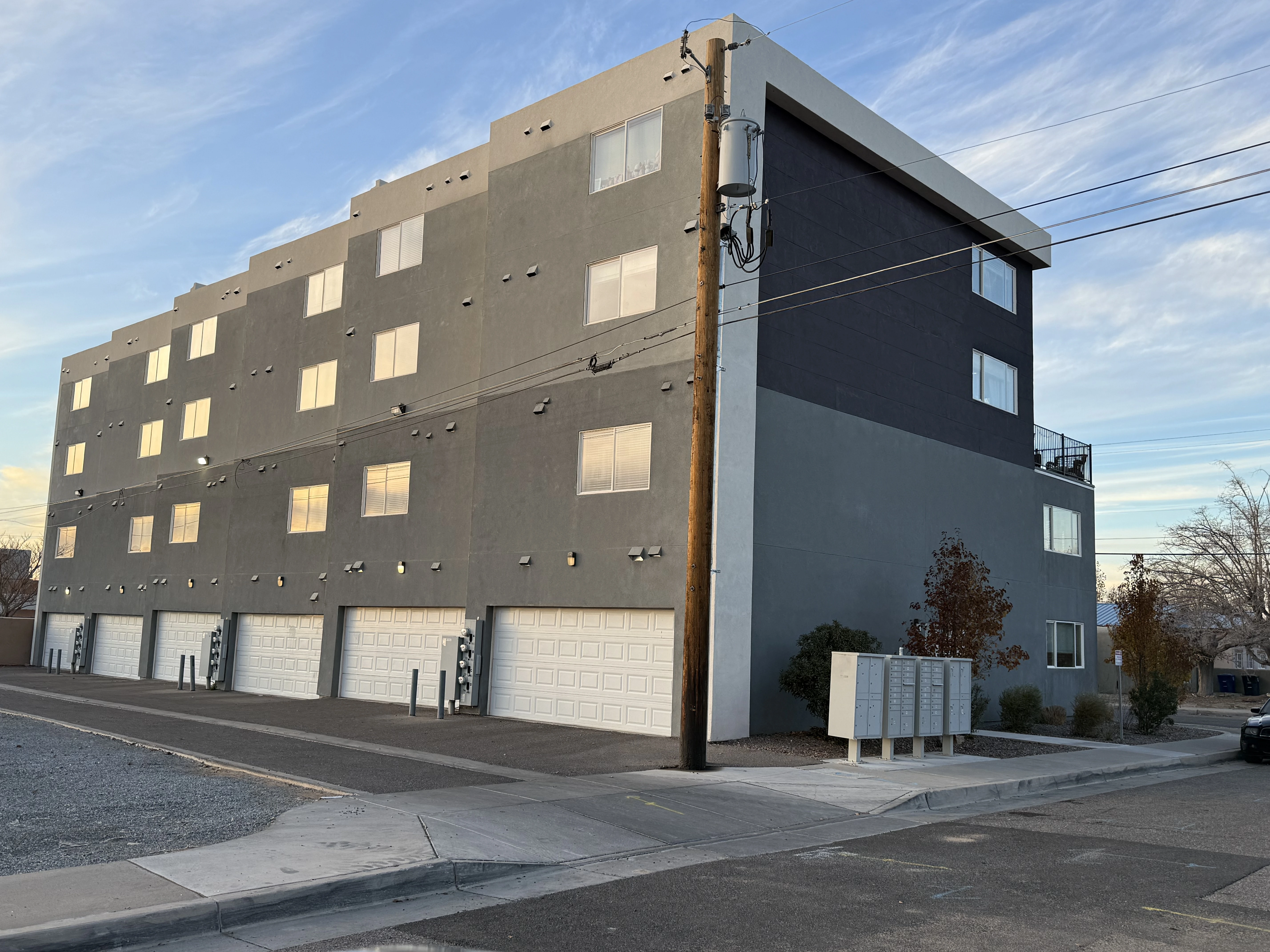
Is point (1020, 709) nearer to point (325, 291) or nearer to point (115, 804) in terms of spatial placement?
point (115, 804)

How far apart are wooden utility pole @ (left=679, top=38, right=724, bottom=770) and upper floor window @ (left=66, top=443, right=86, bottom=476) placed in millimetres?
37075

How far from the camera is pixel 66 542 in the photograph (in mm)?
43688

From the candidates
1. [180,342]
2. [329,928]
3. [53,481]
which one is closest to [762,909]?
[329,928]

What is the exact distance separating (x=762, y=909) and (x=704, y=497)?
7707 mm

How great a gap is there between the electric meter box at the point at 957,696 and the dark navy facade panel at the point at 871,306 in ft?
20.6

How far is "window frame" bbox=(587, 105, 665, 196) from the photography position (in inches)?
832

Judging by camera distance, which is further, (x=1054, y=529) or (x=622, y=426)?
(x=1054, y=529)

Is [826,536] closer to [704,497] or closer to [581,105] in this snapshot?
[704,497]

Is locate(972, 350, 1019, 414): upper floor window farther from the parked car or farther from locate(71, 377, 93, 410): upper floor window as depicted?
locate(71, 377, 93, 410): upper floor window

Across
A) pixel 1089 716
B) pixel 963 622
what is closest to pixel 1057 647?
pixel 1089 716

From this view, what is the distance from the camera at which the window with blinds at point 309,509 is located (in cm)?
2953

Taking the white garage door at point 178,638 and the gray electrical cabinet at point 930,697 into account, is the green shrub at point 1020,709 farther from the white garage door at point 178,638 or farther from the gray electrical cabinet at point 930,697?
the white garage door at point 178,638

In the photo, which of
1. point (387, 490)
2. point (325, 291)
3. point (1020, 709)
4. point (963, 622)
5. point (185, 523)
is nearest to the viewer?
point (963, 622)

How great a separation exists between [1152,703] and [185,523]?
98.3 feet
